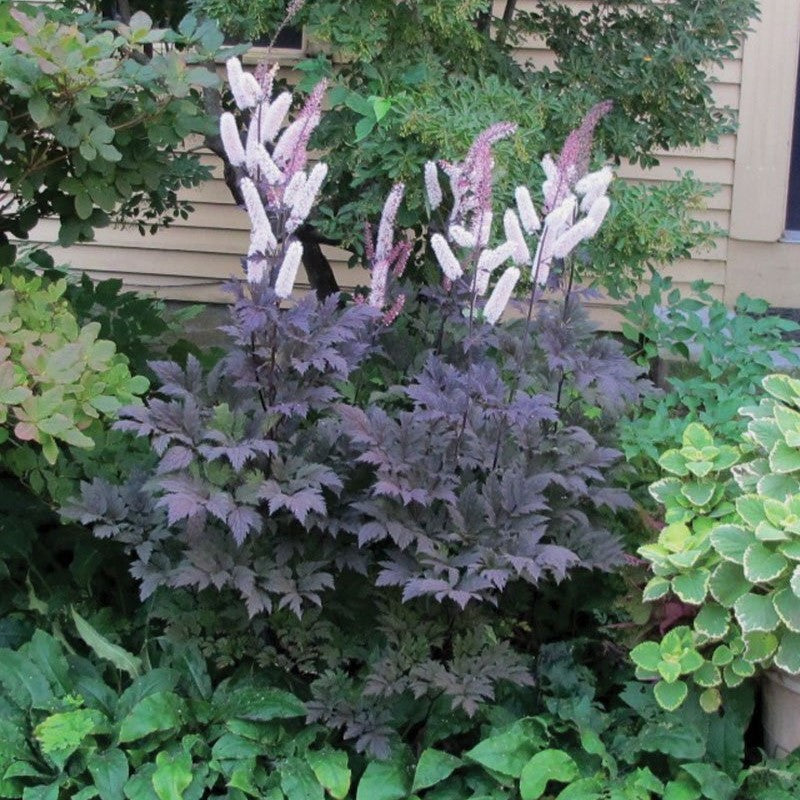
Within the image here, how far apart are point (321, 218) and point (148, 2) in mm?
1411

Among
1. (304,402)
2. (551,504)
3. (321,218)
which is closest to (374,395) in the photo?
(304,402)

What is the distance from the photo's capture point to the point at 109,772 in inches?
110

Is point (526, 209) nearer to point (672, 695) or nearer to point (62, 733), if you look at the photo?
point (672, 695)

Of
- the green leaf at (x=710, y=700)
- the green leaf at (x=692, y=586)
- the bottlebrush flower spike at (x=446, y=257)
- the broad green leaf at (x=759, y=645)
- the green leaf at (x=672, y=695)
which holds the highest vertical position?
the bottlebrush flower spike at (x=446, y=257)

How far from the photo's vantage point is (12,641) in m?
3.32

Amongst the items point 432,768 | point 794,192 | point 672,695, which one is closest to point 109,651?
point 432,768

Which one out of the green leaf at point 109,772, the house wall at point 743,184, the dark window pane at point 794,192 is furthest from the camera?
the dark window pane at point 794,192

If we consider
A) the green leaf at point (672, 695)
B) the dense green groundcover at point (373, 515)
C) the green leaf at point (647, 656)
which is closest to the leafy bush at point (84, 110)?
the dense green groundcover at point (373, 515)

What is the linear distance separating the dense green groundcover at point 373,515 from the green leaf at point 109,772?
1cm

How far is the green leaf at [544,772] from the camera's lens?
8.88 ft

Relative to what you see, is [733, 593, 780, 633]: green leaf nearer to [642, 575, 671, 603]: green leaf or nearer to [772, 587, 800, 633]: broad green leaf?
[772, 587, 800, 633]: broad green leaf

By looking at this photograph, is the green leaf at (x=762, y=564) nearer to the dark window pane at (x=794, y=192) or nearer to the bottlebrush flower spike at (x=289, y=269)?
the bottlebrush flower spike at (x=289, y=269)

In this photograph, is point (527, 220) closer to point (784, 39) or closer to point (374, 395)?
point (374, 395)

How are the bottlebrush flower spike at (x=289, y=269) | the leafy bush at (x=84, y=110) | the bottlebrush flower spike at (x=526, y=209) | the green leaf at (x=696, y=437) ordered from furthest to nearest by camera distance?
1. the green leaf at (x=696, y=437)
2. the leafy bush at (x=84, y=110)
3. the bottlebrush flower spike at (x=526, y=209)
4. the bottlebrush flower spike at (x=289, y=269)
